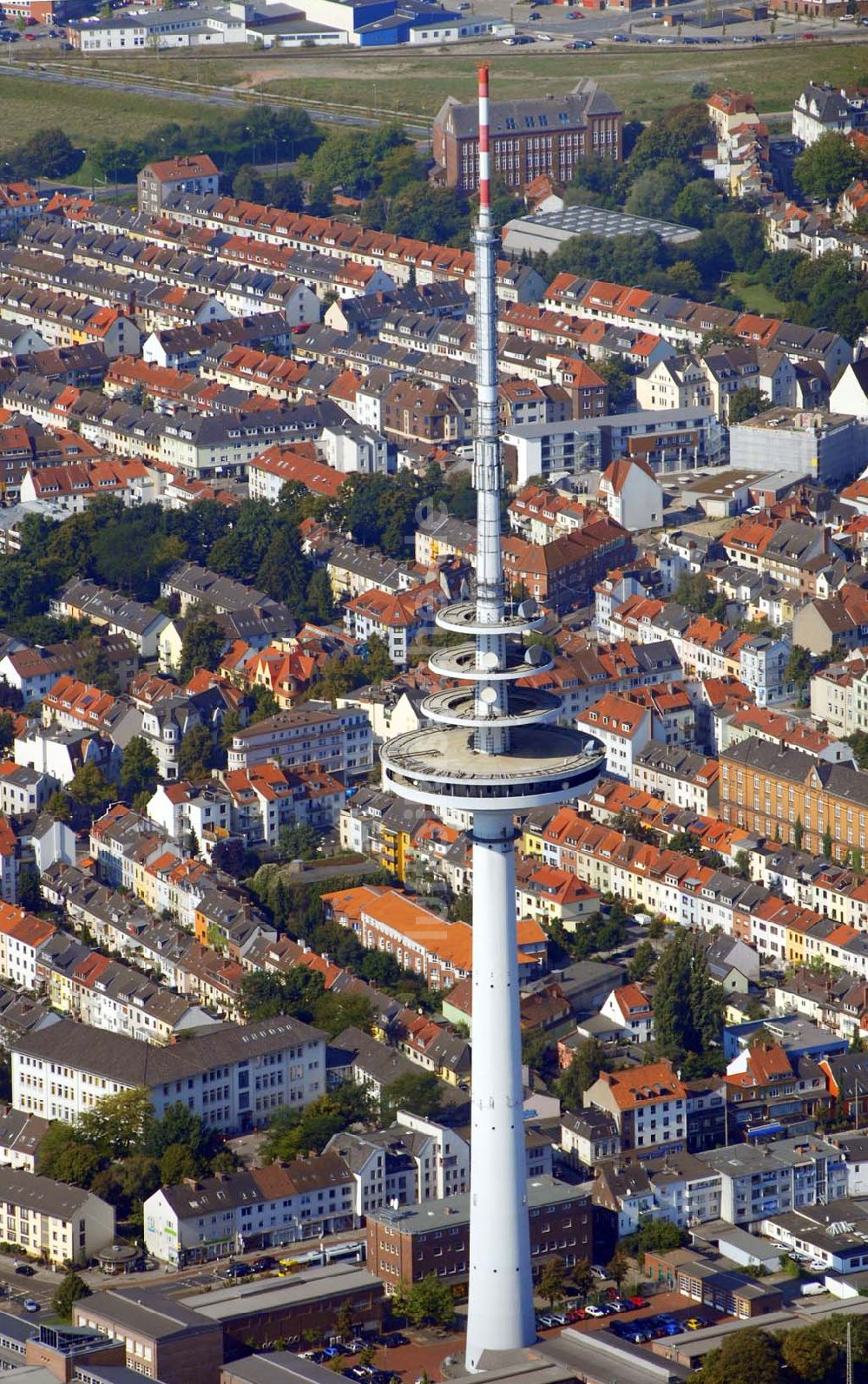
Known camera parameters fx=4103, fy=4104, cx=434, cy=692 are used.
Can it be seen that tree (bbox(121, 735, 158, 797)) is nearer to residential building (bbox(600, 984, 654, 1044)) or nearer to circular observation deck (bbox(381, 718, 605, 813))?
residential building (bbox(600, 984, 654, 1044))

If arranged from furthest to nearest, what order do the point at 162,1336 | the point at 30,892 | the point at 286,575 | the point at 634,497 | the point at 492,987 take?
the point at 634,497
the point at 286,575
the point at 30,892
the point at 492,987
the point at 162,1336

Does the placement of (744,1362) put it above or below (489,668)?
below

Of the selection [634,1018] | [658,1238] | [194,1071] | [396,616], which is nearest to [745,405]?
[396,616]

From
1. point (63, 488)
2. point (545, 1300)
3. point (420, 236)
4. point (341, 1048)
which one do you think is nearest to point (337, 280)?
point (420, 236)

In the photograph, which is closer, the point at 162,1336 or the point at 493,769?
the point at 162,1336

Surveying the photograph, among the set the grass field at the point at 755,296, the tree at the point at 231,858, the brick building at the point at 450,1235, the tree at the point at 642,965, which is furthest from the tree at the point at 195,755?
the grass field at the point at 755,296

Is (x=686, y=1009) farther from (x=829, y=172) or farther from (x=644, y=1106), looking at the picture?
(x=829, y=172)

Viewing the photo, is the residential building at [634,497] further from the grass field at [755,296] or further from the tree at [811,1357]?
the tree at [811,1357]

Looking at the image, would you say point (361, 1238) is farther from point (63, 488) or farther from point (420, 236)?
point (420, 236)
